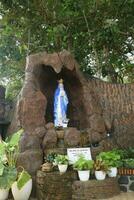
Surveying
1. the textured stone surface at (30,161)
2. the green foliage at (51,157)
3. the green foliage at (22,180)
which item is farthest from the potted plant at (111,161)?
the green foliage at (22,180)

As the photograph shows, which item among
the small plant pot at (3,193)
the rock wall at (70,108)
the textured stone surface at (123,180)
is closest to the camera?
the small plant pot at (3,193)

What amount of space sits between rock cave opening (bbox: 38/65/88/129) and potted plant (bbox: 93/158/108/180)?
2.01 metres

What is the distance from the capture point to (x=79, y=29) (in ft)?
40.2

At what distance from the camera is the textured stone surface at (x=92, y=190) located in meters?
7.33

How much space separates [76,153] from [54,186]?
3.70 ft

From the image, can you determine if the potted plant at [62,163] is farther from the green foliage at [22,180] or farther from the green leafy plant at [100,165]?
the green foliage at [22,180]

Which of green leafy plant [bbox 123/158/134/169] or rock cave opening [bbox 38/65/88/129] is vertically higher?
rock cave opening [bbox 38/65/88/129]

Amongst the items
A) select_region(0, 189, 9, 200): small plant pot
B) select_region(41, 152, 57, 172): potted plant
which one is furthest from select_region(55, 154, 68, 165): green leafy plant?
select_region(0, 189, 9, 200): small plant pot

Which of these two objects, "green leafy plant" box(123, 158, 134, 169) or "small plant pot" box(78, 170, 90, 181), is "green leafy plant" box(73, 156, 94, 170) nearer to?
"small plant pot" box(78, 170, 90, 181)

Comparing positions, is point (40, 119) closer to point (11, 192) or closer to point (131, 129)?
point (11, 192)

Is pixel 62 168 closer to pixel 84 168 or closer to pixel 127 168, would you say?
pixel 84 168

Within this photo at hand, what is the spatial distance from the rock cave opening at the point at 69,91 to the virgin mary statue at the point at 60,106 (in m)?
0.49

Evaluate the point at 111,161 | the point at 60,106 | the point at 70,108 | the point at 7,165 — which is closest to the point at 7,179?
the point at 7,165

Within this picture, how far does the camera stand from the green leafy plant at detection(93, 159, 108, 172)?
7.63 metres
